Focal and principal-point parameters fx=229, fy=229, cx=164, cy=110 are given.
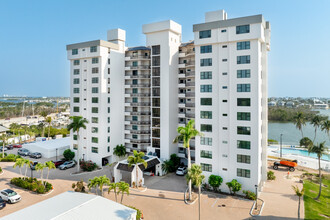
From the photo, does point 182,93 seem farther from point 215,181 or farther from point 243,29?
point 215,181

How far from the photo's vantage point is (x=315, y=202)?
30.0 m

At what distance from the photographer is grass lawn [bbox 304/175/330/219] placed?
86.6ft

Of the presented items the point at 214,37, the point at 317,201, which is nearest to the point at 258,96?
the point at 214,37

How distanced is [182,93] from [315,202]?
87.0 feet

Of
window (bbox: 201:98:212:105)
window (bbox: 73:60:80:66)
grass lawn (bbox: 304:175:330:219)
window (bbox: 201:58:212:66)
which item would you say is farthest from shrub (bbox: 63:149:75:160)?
grass lawn (bbox: 304:175:330:219)

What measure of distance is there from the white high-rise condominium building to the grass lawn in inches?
248

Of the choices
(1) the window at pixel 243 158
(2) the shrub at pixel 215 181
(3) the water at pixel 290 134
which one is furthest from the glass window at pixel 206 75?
(3) the water at pixel 290 134

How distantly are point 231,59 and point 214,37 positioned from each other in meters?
4.18

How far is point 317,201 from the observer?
3042 centimetres

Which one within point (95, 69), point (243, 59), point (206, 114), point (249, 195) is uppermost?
point (95, 69)

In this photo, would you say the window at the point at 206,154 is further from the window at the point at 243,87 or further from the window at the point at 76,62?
the window at the point at 76,62

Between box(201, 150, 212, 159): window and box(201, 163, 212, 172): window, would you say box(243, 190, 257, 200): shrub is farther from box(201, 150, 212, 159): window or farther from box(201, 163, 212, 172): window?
box(201, 150, 212, 159): window

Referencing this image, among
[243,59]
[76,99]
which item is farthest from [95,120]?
[243,59]

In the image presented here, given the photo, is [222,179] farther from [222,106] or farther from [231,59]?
[231,59]
